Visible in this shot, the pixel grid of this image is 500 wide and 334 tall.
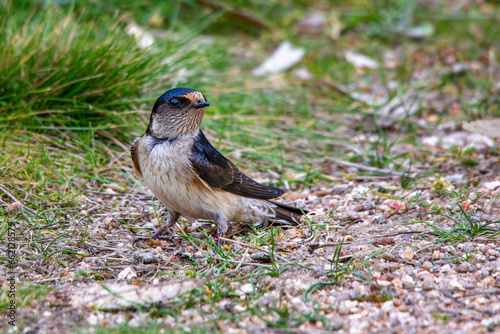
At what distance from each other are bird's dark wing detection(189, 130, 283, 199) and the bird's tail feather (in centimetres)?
15

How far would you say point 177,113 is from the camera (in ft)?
14.8

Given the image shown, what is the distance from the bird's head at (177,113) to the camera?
4516 mm

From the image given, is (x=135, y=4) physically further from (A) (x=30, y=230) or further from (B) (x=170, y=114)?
(A) (x=30, y=230)

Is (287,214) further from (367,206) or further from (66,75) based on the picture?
(66,75)

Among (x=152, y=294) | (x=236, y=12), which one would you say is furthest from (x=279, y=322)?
(x=236, y=12)

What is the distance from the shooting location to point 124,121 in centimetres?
590

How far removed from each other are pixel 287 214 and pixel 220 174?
683 mm

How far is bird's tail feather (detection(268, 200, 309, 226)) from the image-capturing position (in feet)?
15.4

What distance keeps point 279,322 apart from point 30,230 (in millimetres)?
2258

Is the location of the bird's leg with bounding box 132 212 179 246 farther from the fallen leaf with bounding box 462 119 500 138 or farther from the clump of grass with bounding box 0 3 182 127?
the fallen leaf with bounding box 462 119 500 138

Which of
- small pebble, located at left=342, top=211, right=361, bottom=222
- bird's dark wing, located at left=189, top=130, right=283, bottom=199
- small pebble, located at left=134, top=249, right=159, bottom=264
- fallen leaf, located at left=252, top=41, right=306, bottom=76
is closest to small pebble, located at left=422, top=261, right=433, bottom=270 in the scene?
small pebble, located at left=342, top=211, right=361, bottom=222

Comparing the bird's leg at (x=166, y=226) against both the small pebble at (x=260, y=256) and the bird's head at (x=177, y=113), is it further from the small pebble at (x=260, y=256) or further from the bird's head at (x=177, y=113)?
the small pebble at (x=260, y=256)

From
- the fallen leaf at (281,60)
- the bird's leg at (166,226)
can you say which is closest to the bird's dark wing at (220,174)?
the bird's leg at (166,226)

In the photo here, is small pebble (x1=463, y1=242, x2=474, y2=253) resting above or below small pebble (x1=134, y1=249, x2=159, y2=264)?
above
